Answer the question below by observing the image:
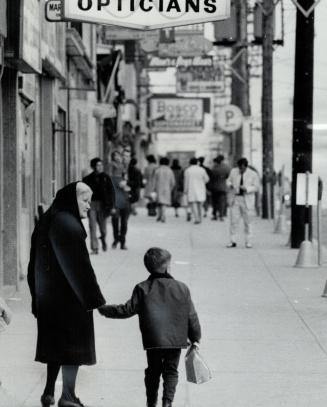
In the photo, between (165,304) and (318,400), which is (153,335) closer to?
(165,304)

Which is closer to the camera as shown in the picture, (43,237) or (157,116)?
(43,237)

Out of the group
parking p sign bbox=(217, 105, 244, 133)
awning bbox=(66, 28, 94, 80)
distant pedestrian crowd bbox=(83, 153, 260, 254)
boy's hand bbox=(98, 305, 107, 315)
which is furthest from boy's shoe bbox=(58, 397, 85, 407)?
parking p sign bbox=(217, 105, 244, 133)

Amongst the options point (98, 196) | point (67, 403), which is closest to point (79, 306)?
point (67, 403)

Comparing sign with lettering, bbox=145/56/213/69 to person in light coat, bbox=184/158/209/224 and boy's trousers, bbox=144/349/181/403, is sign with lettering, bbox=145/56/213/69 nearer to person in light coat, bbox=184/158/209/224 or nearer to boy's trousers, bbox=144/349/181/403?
person in light coat, bbox=184/158/209/224

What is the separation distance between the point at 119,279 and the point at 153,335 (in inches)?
342

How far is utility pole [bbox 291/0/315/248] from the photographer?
821 inches

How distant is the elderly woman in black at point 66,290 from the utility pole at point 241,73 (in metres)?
29.0

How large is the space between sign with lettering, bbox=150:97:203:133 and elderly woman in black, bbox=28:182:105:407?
51.2m

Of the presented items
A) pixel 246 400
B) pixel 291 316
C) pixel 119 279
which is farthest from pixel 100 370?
pixel 119 279

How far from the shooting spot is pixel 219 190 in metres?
32.0

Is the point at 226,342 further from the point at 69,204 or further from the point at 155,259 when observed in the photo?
the point at 155,259

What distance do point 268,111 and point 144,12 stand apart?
68.7 ft

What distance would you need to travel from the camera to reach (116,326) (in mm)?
11500

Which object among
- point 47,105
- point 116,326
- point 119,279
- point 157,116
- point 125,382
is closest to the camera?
point 125,382
